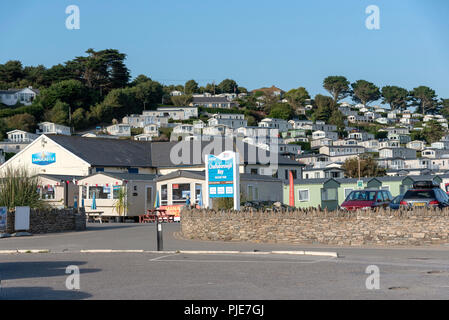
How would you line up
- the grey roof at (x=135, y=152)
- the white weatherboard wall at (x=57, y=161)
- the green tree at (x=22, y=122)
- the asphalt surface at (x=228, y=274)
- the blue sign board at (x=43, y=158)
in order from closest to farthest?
the asphalt surface at (x=228, y=274)
the white weatherboard wall at (x=57, y=161)
the grey roof at (x=135, y=152)
the blue sign board at (x=43, y=158)
the green tree at (x=22, y=122)

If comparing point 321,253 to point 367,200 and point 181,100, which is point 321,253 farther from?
point 181,100

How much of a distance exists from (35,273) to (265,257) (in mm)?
6464

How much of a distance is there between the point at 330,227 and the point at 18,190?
50.1ft

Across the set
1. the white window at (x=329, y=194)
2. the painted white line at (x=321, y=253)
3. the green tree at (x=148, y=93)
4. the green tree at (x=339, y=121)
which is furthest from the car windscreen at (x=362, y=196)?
the green tree at (x=339, y=121)

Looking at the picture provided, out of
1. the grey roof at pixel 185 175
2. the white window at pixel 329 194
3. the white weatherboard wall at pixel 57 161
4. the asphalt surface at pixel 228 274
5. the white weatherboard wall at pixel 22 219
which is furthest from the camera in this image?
the white weatherboard wall at pixel 57 161

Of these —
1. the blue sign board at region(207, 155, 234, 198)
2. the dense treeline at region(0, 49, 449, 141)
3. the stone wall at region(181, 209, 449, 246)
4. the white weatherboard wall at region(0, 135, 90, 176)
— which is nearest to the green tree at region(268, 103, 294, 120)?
the dense treeline at region(0, 49, 449, 141)

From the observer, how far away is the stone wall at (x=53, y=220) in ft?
93.3

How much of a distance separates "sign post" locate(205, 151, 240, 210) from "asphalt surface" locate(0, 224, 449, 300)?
5.71 meters

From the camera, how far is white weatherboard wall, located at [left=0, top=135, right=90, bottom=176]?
172ft

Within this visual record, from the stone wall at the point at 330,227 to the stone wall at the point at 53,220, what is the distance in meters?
8.70

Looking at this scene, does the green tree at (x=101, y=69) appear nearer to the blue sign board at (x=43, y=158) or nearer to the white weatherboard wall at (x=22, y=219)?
the blue sign board at (x=43, y=158)

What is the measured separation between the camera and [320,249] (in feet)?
65.0

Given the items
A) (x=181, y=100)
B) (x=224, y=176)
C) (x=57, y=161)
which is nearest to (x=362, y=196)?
(x=224, y=176)
